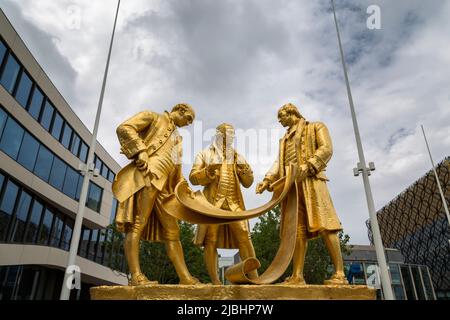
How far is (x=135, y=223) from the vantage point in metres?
4.43

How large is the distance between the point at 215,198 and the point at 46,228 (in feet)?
60.1

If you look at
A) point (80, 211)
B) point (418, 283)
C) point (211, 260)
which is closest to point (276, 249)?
point (80, 211)

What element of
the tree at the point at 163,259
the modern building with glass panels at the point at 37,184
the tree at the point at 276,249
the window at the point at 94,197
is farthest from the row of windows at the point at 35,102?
the tree at the point at 276,249

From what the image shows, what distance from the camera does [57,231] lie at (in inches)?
845

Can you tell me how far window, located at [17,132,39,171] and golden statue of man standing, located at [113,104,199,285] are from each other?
1467 cm

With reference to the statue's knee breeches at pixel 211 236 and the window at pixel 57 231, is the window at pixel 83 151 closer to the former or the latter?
the window at pixel 57 231

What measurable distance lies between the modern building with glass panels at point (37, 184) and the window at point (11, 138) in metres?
0.04

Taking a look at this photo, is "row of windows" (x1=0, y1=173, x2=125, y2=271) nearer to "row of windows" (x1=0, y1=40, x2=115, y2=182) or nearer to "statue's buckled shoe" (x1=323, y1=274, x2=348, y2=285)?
"row of windows" (x1=0, y1=40, x2=115, y2=182)

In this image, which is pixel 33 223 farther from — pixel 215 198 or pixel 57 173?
pixel 215 198

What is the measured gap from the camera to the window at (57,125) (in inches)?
815

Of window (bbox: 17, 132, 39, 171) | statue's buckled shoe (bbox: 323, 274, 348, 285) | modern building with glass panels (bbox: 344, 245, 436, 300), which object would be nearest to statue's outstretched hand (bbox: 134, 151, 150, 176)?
statue's buckled shoe (bbox: 323, 274, 348, 285)

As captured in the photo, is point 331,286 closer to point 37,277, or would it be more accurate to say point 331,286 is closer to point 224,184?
point 224,184

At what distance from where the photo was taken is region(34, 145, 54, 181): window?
60.6 ft
